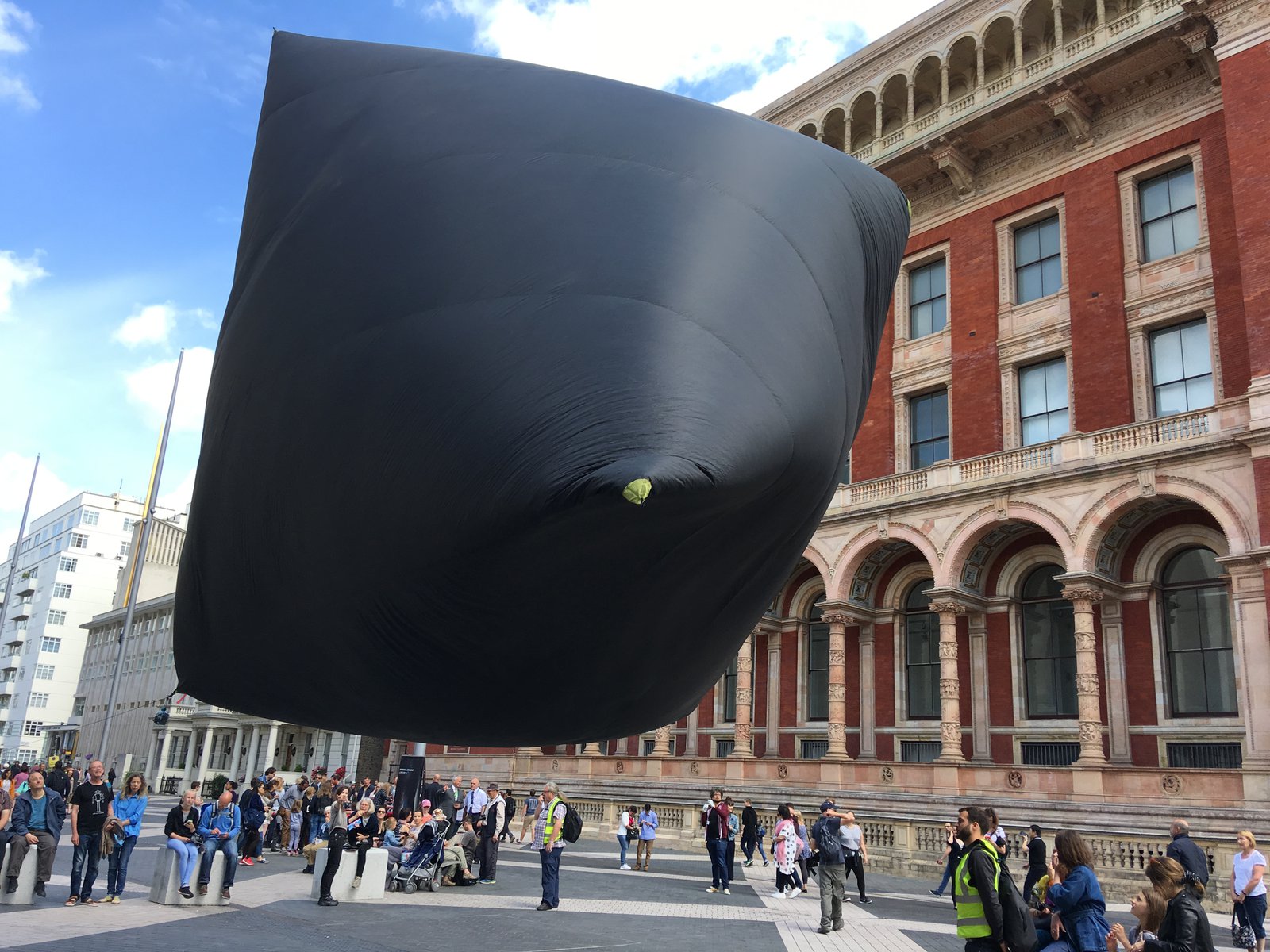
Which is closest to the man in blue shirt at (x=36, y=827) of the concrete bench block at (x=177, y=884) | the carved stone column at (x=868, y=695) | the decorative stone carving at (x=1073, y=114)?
the concrete bench block at (x=177, y=884)

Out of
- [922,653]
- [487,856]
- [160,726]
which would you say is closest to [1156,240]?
[922,653]

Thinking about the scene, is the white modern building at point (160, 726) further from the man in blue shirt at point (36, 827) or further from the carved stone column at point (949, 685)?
the man in blue shirt at point (36, 827)

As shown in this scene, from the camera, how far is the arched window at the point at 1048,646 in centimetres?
2705

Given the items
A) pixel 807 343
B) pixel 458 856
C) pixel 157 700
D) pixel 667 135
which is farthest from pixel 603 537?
pixel 157 700

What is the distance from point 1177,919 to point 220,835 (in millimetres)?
12074

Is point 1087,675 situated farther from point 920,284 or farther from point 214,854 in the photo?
point 214,854

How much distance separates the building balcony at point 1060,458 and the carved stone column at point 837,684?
11.1ft

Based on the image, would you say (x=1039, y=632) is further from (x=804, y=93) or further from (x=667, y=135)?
(x=667, y=135)

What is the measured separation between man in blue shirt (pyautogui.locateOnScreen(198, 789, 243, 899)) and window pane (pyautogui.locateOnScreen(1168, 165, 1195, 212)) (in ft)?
92.2

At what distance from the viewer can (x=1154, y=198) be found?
28.3 meters

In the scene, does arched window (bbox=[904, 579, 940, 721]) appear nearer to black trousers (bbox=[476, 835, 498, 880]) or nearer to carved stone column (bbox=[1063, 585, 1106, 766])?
carved stone column (bbox=[1063, 585, 1106, 766])

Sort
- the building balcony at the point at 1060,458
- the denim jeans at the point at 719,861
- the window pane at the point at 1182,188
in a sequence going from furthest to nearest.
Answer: the window pane at the point at 1182,188
the building balcony at the point at 1060,458
the denim jeans at the point at 719,861

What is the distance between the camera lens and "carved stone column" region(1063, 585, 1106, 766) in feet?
77.8

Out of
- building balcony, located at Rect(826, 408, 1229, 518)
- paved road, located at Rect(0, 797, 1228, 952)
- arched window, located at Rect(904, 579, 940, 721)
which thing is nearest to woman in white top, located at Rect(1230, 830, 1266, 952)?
paved road, located at Rect(0, 797, 1228, 952)
